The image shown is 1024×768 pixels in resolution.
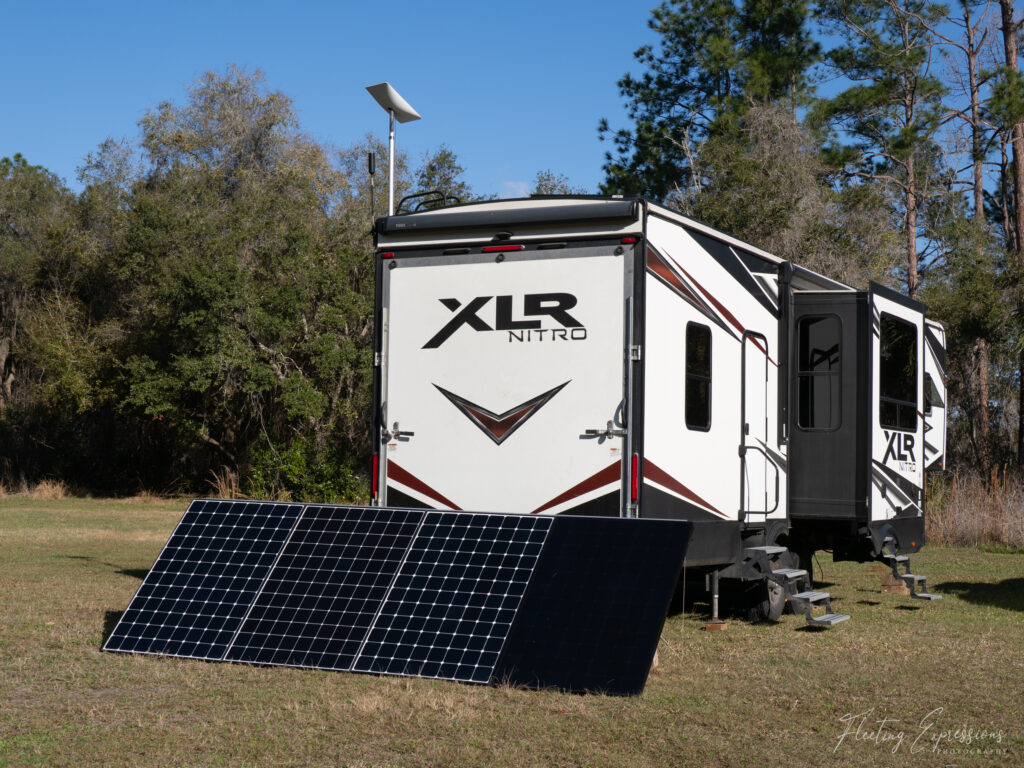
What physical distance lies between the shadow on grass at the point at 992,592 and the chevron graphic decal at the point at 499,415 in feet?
16.8

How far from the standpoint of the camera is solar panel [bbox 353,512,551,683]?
6.44m

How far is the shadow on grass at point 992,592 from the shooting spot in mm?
10602

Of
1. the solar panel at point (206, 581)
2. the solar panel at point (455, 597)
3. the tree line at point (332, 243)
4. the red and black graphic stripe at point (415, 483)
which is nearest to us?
the solar panel at point (455, 597)

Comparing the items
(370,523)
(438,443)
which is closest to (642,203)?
(438,443)

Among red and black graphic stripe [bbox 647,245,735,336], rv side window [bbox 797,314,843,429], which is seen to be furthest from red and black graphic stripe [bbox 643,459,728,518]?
rv side window [bbox 797,314,843,429]

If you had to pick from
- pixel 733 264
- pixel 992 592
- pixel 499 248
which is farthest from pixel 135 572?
pixel 992 592

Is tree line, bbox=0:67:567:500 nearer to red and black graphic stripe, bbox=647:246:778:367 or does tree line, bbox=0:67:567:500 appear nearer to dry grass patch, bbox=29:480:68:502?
dry grass patch, bbox=29:480:68:502

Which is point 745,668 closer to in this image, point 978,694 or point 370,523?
point 978,694

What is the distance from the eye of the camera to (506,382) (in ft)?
27.0

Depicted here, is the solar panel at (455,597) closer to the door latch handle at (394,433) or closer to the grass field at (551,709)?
the grass field at (551,709)

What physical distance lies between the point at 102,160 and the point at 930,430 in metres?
25.7

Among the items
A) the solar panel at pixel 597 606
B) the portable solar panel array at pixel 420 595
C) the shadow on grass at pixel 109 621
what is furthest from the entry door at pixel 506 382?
the shadow on grass at pixel 109 621

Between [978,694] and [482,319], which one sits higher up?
[482,319]

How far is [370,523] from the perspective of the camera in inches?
298
